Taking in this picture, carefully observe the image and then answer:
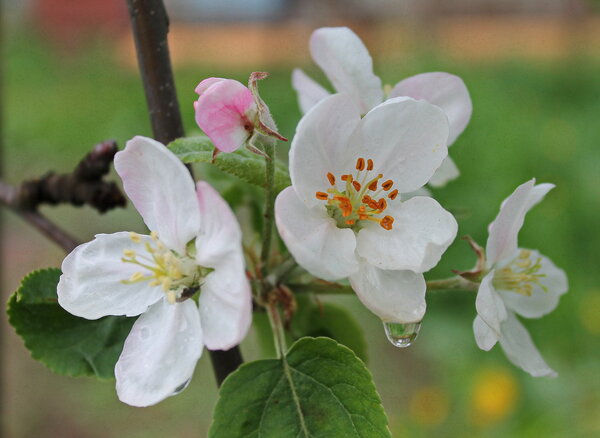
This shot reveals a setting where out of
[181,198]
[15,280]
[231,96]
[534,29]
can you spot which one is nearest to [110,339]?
[181,198]

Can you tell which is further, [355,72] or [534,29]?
[534,29]

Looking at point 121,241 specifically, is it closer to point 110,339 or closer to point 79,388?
point 110,339

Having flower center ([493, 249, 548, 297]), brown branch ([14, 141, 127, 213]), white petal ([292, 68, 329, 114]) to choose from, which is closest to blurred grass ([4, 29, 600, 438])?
brown branch ([14, 141, 127, 213])

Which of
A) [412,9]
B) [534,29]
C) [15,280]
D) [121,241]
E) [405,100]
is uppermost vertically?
[405,100]

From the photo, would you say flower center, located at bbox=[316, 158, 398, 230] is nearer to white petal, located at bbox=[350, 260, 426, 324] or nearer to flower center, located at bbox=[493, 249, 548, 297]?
white petal, located at bbox=[350, 260, 426, 324]

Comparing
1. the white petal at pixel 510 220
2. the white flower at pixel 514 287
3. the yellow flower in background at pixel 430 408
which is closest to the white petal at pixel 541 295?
the white flower at pixel 514 287

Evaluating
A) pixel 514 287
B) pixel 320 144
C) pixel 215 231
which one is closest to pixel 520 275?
pixel 514 287
